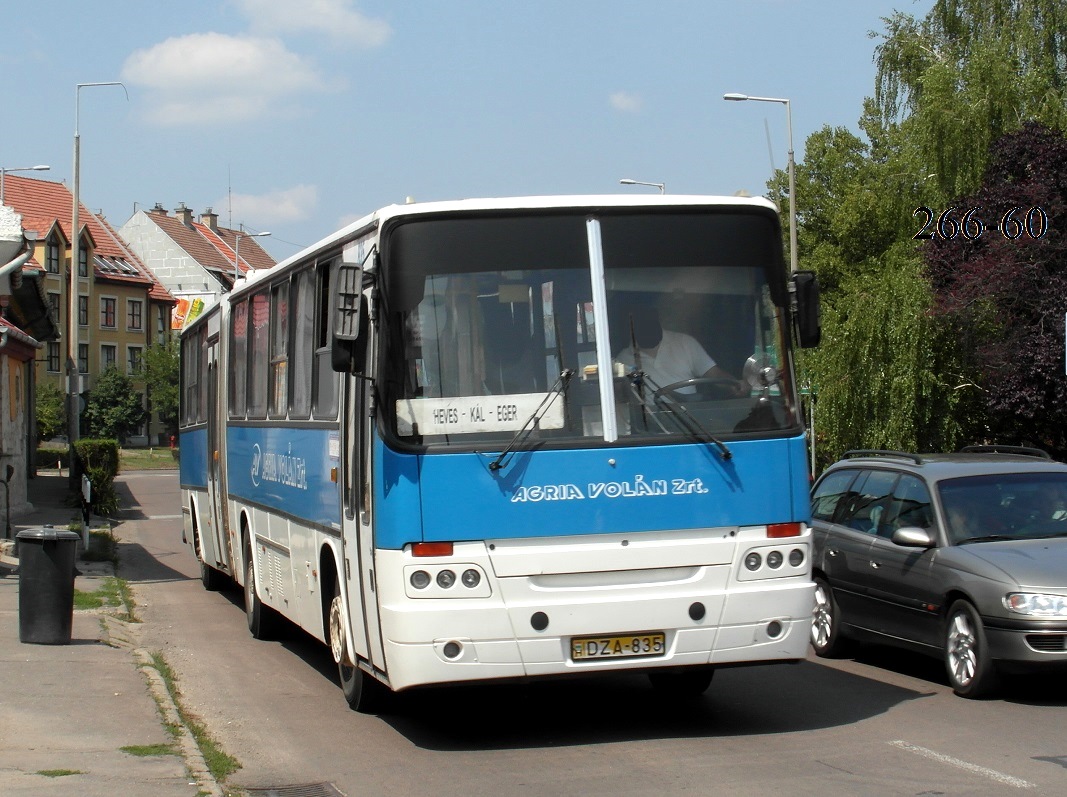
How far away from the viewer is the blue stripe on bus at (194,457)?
1744cm

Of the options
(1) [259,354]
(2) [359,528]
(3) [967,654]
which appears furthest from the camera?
(1) [259,354]

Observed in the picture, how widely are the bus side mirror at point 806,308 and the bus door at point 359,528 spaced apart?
2.57 metres

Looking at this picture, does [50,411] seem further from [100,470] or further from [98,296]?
[100,470]

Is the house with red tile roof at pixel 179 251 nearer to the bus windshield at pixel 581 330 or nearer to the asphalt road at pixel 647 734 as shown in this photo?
the asphalt road at pixel 647 734

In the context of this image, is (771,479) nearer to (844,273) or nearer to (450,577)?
(450,577)

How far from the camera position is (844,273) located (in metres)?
65.9

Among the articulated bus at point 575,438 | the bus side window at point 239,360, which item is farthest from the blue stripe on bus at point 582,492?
the bus side window at point 239,360

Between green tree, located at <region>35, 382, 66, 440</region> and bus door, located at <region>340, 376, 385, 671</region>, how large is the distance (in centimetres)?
5411

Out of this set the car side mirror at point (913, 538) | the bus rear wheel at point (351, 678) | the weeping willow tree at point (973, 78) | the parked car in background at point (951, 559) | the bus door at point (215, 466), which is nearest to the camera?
the bus rear wheel at point (351, 678)

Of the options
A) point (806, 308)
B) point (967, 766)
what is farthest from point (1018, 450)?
point (967, 766)

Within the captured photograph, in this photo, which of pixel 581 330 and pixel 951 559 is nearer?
pixel 581 330

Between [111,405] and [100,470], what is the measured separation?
5213 cm

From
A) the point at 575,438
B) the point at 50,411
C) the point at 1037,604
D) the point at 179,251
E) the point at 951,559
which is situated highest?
the point at 179,251

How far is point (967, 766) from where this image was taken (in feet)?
24.7
